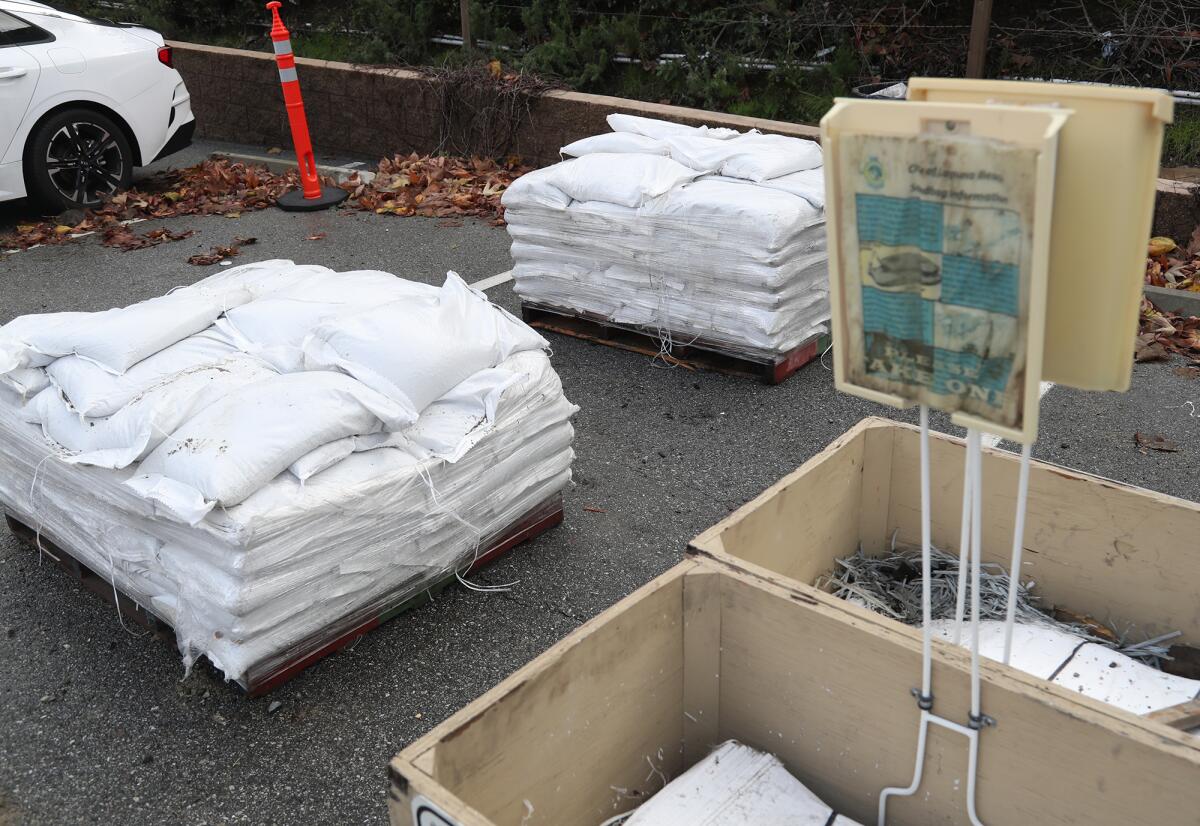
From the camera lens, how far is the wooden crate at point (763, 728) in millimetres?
1737

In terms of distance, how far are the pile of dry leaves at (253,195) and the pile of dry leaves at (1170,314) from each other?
4.11 meters

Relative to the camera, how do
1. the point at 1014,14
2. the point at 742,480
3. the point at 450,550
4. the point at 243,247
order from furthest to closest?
the point at 1014,14
the point at 243,247
the point at 742,480
the point at 450,550

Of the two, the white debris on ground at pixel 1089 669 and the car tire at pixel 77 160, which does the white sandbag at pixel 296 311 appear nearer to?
the white debris on ground at pixel 1089 669

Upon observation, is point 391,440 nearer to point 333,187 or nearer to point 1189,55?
point 333,187

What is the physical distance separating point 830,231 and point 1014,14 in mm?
7643

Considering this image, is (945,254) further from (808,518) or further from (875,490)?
(875,490)

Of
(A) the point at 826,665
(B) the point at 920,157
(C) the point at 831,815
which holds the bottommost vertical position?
(C) the point at 831,815

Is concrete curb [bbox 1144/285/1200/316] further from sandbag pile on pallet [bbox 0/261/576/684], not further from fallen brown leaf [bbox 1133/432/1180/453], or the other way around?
sandbag pile on pallet [bbox 0/261/576/684]

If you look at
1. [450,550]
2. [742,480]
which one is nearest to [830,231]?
[450,550]

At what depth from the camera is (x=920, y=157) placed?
146cm

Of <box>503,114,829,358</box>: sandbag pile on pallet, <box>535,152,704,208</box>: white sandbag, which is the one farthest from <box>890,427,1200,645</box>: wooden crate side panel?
<box>535,152,704,208</box>: white sandbag

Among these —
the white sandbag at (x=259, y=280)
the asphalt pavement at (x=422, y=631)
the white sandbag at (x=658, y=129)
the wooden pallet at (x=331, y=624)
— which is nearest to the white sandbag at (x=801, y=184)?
the white sandbag at (x=658, y=129)

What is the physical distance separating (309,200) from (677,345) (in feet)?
13.7

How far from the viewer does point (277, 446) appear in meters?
2.83
